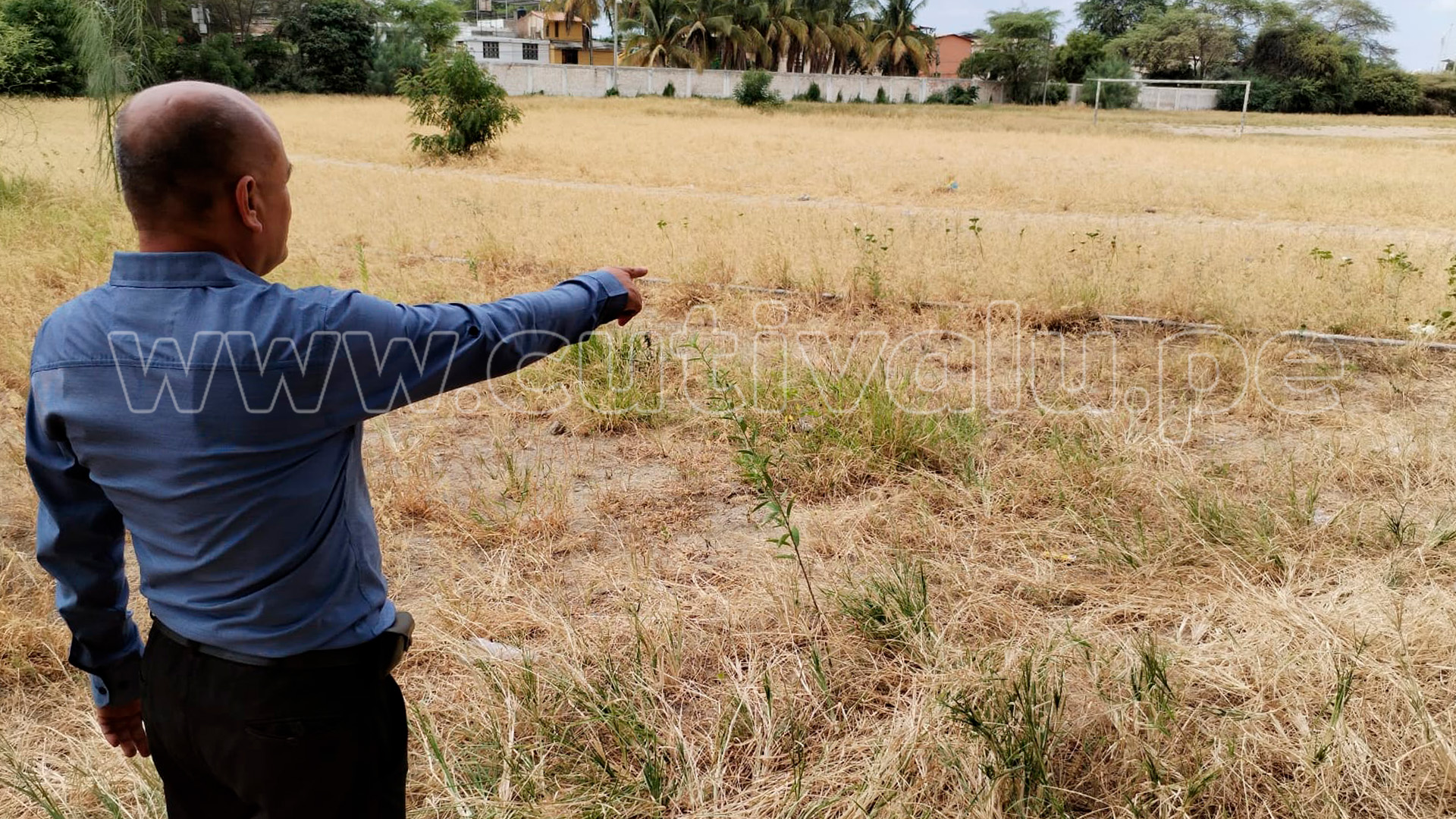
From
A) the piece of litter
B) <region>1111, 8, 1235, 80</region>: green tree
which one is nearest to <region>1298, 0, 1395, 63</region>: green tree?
<region>1111, 8, 1235, 80</region>: green tree

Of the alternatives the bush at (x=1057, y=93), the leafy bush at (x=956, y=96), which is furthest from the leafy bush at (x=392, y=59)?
the bush at (x=1057, y=93)

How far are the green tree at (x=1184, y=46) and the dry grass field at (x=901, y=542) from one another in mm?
55162

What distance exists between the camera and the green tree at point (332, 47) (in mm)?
40781

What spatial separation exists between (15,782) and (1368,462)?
489cm

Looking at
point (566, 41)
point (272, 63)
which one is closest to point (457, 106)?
point (272, 63)

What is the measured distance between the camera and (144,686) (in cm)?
157

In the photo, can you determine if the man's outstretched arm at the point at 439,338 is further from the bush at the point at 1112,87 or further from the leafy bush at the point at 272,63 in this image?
the bush at the point at 1112,87

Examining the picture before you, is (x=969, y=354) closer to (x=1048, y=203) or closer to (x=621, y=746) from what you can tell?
(x=621, y=746)

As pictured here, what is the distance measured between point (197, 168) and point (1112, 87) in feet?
183

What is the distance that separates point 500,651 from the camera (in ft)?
9.20

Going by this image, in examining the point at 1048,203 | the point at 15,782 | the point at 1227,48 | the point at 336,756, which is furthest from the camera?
the point at 1227,48

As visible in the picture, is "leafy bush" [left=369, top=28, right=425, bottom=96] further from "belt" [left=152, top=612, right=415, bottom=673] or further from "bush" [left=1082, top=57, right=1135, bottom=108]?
"belt" [left=152, top=612, right=415, bottom=673]

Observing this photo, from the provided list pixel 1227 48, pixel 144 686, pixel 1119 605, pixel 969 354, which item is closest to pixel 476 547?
pixel 144 686

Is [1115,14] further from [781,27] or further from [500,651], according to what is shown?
[500,651]
